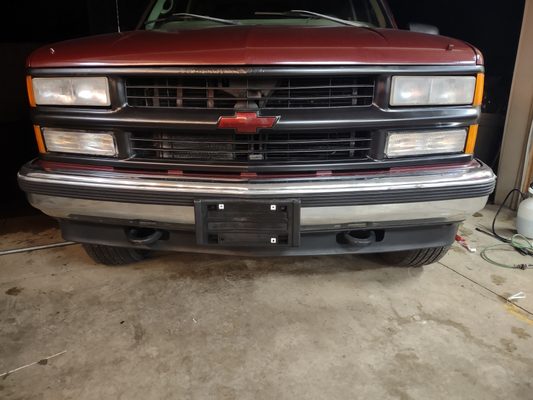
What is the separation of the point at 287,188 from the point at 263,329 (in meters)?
0.80

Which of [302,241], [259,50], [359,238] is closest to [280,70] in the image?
[259,50]

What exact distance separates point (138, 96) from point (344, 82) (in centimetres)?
96

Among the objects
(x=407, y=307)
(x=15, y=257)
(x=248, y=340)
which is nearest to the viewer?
(x=248, y=340)

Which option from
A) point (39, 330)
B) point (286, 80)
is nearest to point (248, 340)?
point (39, 330)

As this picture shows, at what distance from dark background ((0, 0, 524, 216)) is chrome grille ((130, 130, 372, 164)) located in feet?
9.21

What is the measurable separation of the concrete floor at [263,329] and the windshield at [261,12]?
1563mm

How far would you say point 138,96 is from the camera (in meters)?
1.92

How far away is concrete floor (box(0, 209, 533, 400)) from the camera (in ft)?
5.90

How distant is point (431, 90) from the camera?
1895 mm

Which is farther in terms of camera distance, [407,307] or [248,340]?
[407,307]

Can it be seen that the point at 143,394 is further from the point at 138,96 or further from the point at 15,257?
the point at 15,257

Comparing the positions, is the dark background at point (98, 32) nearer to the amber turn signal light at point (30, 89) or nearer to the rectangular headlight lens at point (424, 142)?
the amber turn signal light at point (30, 89)

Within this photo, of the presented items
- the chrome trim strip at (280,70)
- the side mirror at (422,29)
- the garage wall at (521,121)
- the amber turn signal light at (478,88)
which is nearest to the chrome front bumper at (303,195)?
the amber turn signal light at (478,88)

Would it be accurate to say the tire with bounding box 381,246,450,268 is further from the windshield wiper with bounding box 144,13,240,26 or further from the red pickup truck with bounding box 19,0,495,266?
the windshield wiper with bounding box 144,13,240,26
